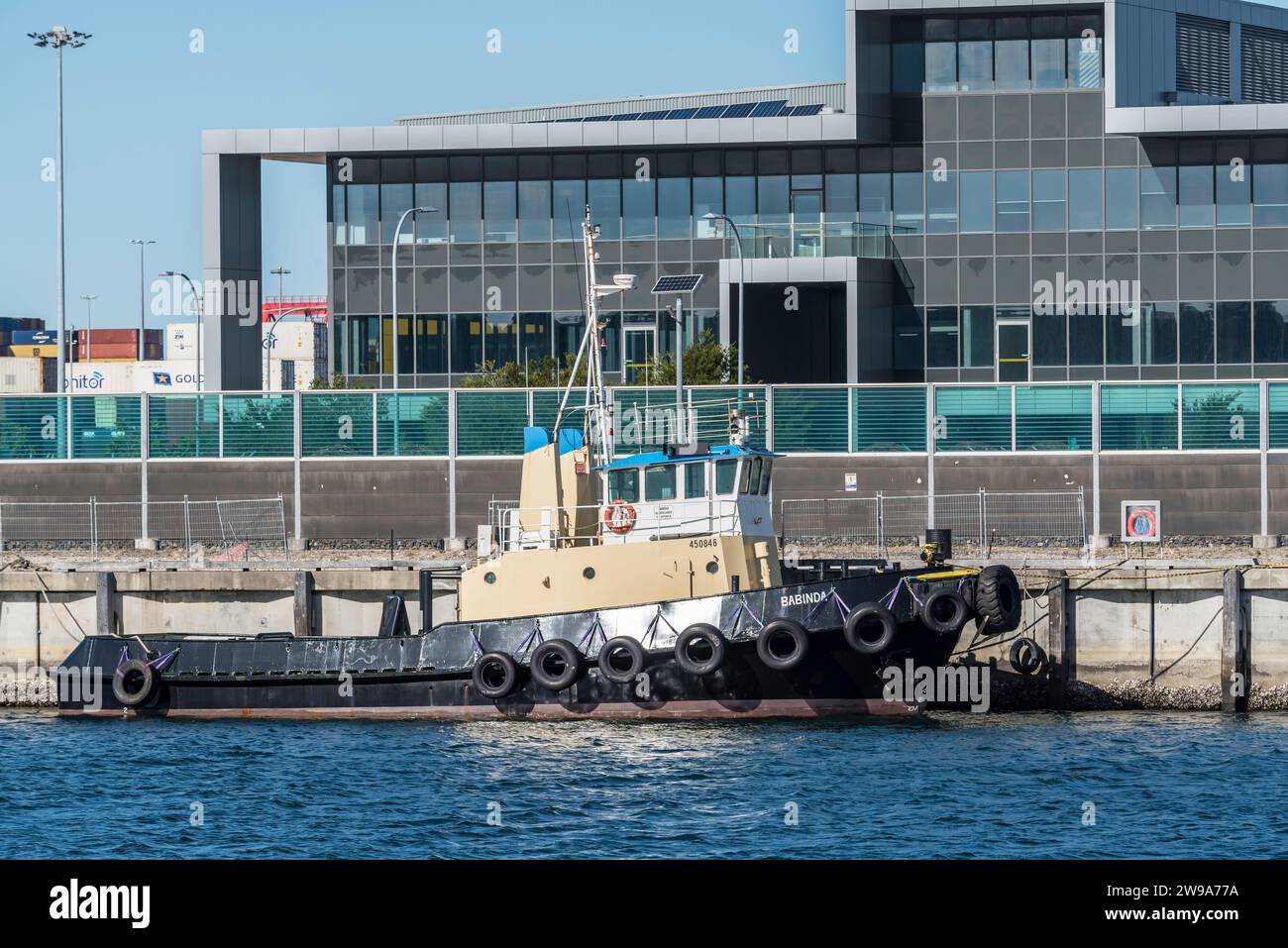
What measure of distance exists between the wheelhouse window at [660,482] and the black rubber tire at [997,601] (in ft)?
16.4

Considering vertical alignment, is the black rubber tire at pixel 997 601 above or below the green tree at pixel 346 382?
below

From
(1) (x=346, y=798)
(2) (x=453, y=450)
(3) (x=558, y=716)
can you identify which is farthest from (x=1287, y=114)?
(1) (x=346, y=798)

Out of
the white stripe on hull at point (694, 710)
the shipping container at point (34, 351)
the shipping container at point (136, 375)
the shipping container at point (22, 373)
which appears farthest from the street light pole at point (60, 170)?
the shipping container at point (34, 351)

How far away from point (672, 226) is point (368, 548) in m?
18.8

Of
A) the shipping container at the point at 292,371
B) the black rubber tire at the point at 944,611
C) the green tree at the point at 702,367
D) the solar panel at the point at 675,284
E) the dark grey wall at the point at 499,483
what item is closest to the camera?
the black rubber tire at the point at 944,611

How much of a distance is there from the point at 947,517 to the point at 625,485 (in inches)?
519

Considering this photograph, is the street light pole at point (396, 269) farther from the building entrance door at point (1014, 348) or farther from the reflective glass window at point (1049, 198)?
the reflective glass window at point (1049, 198)

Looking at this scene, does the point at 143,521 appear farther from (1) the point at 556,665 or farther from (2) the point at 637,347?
(2) the point at 637,347

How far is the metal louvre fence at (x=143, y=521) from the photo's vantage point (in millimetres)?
40281

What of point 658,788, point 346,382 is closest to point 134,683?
point 658,788

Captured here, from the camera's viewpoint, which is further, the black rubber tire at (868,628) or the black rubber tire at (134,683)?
the black rubber tire at (134,683)

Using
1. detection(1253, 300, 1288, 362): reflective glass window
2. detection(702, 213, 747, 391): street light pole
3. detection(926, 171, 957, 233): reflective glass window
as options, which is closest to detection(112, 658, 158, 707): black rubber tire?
detection(702, 213, 747, 391): street light pole

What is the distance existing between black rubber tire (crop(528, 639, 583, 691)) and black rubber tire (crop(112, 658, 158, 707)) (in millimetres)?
6606

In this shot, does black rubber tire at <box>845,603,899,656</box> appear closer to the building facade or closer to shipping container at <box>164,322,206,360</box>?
the building facade
